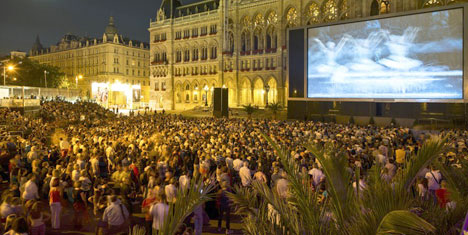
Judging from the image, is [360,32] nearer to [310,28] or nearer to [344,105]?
[310,28]

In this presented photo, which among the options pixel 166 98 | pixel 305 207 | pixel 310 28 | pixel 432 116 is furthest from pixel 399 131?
pixel 166 98

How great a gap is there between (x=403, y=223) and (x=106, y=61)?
99724 mm

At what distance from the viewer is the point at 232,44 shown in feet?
208

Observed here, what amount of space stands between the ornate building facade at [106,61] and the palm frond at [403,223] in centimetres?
8980

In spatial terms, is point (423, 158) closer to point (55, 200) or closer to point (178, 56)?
point (55, 200)

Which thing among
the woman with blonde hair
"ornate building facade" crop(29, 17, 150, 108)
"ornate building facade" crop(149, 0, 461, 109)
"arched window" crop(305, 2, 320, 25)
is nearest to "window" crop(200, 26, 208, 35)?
"ornate building facade" crop(149, 0, 461, 109)

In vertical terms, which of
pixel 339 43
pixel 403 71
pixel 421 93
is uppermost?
pixel 339 43

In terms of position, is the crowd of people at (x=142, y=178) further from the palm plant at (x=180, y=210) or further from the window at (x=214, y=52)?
the window at (x=214, y=52)

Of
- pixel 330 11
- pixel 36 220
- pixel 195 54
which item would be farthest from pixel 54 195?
pixel 195 54

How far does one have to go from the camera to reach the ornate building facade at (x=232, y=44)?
170ft

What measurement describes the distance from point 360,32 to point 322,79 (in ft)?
18.6

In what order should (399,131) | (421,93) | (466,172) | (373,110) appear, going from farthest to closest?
(373,110) → (421,93) → (399,131) → (466,172)

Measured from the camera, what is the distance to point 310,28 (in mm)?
34781

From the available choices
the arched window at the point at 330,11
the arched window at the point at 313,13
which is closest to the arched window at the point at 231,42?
the arched window at the point at 313,13
